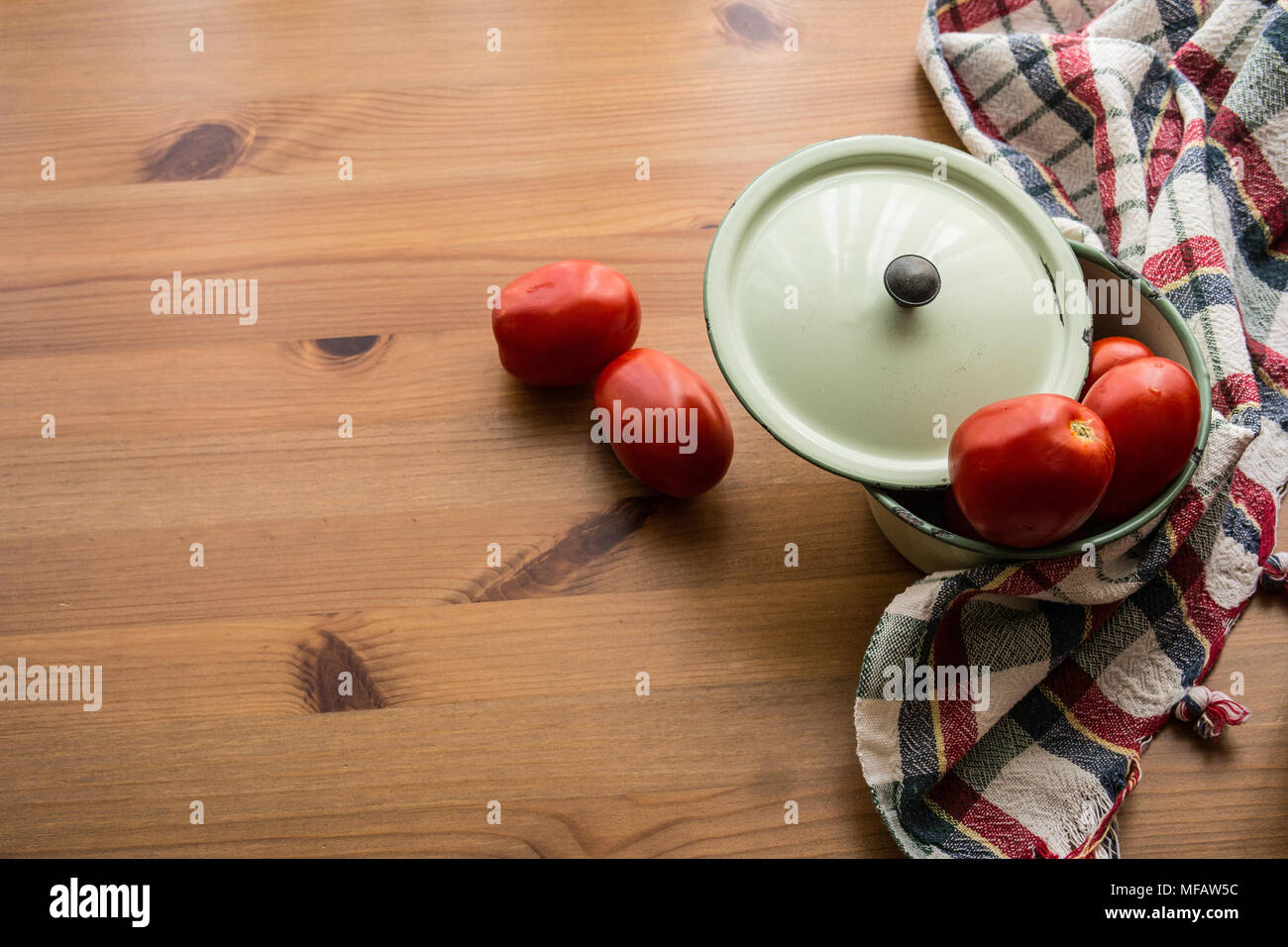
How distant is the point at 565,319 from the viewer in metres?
0.66

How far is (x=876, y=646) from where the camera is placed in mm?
610

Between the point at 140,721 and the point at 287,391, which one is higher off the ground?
the point at 287,391

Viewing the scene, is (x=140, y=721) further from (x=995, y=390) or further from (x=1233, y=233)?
(x=1233, y=233)

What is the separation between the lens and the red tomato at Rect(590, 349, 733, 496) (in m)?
0.63

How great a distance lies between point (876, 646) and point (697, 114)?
1.49 feet

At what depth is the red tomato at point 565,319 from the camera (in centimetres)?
66

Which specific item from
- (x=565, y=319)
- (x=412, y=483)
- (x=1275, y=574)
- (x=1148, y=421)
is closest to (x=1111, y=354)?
(x=1148, y=421)

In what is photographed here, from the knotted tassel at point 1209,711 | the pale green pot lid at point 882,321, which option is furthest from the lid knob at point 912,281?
the knotted tassel at point 1209,711

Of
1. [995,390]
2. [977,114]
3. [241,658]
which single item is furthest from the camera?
[977,114]

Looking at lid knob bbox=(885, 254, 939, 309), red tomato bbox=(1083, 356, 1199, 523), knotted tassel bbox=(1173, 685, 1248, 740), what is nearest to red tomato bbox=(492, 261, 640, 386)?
lid knob bbox=(885, 254, 939, 309)

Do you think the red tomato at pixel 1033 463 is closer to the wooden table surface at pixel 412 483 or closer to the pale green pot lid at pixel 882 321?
the pale green pot lid at pixel 882 321

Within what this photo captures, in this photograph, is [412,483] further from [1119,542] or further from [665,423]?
[1119,542]

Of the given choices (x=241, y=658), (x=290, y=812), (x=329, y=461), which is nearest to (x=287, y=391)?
(x=329, y=461)

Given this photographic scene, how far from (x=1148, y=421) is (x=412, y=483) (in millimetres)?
472
